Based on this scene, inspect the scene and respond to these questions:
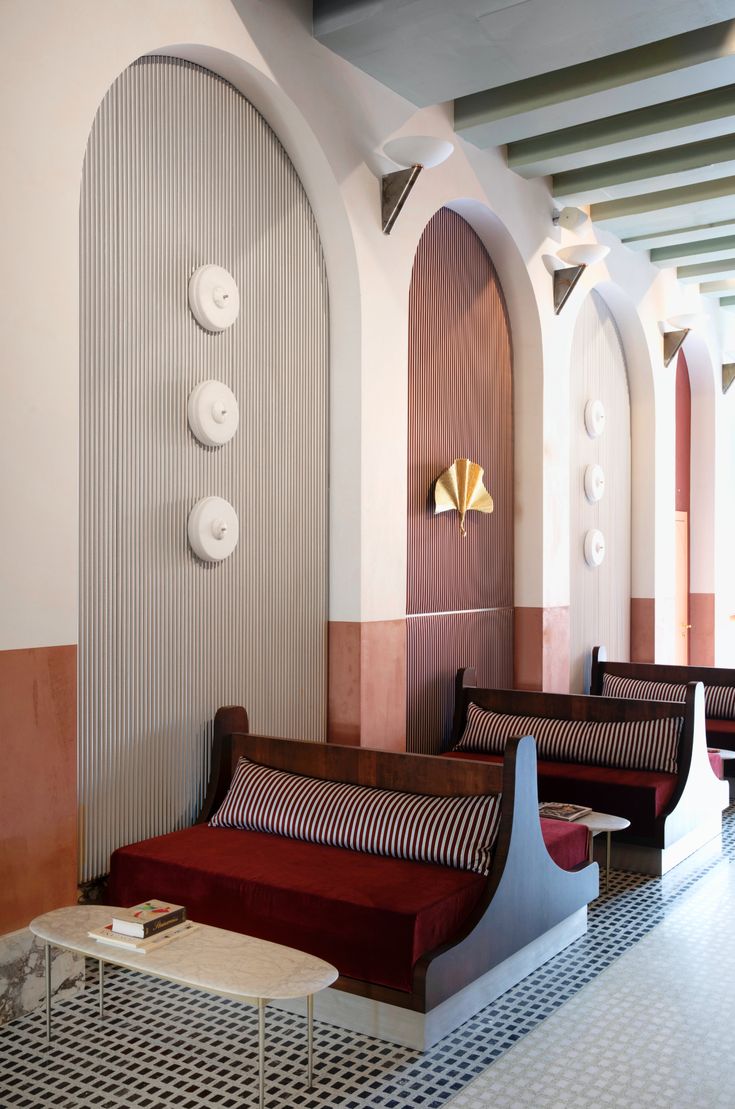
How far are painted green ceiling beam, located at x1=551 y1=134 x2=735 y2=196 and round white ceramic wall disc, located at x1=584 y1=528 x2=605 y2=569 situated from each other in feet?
8.62

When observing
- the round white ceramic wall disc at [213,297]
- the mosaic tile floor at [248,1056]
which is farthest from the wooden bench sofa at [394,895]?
the round white ceramic wall disc at [213,297]

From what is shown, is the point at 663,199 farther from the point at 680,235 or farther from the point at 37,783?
the point at 37,783

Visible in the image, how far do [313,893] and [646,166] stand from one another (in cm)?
537

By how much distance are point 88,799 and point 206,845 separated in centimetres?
50

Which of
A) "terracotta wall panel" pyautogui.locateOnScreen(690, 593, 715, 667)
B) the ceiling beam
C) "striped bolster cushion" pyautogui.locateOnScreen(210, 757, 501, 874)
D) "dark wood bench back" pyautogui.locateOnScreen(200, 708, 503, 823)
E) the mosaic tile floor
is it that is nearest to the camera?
the mosaic tile floor

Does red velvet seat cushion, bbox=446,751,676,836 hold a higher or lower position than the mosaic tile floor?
higher

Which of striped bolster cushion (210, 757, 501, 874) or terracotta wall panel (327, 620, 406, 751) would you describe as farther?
terracotta wall panel (327, 620, 406, 751)

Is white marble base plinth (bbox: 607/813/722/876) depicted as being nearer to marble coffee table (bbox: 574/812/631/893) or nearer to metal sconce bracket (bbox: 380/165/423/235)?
marble coffee table (bbox: 574/812/631/893)

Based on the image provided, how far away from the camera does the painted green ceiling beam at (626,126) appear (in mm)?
5914

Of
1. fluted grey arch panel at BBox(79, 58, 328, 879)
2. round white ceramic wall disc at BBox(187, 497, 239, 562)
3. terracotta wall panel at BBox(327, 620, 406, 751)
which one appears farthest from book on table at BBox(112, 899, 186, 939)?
terracotta wall panel at BBox(327, 620, 406, 751)

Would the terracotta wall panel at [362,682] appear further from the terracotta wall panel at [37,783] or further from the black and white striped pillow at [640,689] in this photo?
the black and white striped pillow at [640,689]

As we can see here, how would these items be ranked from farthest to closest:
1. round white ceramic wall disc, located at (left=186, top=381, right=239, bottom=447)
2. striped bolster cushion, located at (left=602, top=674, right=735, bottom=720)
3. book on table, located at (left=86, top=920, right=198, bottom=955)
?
striped bolster cushion, located at (left=602, top=674, right=735, bottom=720) → round white ceramic wall disc, located at (left=186, top=381, right=239, bottom=447) → book on table, located at (left=86, top=920, right=198, bottom=955)

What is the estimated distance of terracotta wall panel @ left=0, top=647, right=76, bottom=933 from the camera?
11.4ft

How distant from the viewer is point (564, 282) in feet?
24.0
